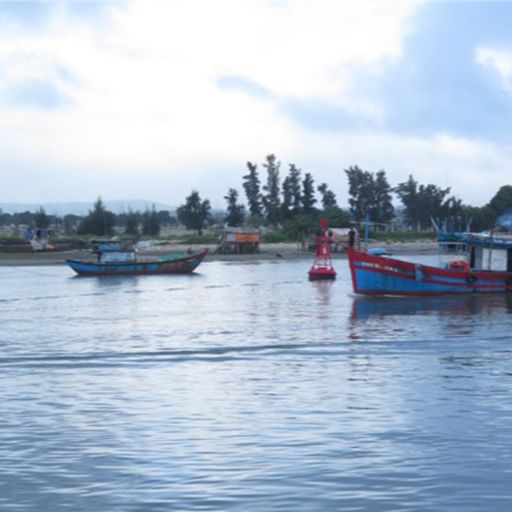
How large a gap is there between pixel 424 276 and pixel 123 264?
80.8 ft

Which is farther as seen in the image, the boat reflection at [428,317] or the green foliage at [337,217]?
the green foliage at [337,217]

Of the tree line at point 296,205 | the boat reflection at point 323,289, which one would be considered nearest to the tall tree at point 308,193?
the tree line at point 296,205

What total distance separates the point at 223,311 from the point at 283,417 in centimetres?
1984

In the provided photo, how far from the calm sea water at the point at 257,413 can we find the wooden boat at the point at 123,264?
27.4 meters

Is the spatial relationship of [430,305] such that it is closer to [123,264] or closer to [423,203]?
[123,264]

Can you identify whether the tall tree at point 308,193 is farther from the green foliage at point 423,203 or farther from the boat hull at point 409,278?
the boat hull at point 409,278

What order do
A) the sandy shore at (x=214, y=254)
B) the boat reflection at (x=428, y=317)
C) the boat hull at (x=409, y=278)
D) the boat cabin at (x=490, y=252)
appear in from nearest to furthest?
1. the boat reflection at (x=428, y=317)
2. the boat hull at (x=409, y=278)
3. the boat cabin at (x=490, y=252)
4. the sandy shore at (x=214, y=254)

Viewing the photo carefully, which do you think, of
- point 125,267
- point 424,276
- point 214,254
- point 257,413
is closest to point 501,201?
point 214,254

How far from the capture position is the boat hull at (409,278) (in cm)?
4131

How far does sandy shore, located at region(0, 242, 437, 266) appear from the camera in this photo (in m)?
76.0

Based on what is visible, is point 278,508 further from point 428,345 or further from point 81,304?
point 81,304

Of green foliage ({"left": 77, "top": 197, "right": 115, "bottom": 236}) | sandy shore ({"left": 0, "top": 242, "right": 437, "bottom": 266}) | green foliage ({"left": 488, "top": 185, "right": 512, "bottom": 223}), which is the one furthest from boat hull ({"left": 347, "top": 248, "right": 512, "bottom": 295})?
green foliage ({"left": 77, "top": 197, "right": 115, "bottom": 236})

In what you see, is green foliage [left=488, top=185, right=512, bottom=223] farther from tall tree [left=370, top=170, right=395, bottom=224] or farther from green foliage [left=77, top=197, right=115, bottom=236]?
green foliage [left=77, top=197, right=115, bottom=236]

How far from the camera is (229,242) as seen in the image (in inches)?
3231
